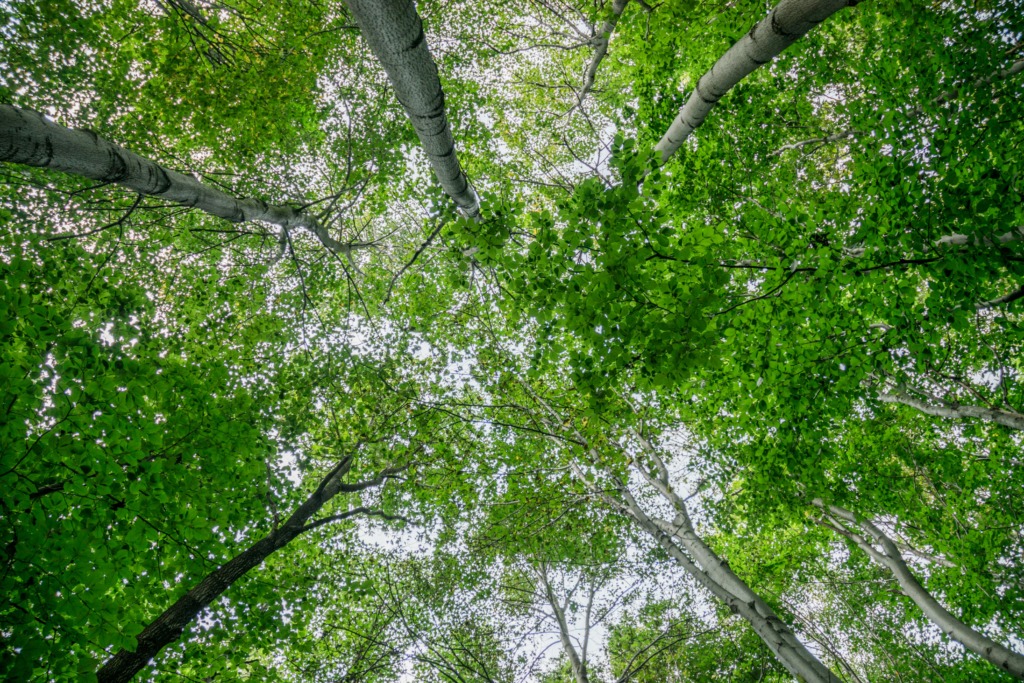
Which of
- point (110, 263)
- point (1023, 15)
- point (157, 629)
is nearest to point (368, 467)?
point (157, 629)

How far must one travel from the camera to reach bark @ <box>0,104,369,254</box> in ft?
10.8

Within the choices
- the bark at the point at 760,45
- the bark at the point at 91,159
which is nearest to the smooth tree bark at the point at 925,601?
the bark at the point at 760,45

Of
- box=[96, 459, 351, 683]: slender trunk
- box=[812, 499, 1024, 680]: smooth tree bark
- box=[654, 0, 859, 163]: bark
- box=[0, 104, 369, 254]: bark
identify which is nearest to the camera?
box=[654, 0, 859, 163]: bark

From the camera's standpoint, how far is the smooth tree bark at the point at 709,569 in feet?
15.3

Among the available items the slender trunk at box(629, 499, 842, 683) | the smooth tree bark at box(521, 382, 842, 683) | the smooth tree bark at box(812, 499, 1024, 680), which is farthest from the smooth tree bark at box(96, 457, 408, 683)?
the smooth tree bark at box(812, 499, 1024, 680)

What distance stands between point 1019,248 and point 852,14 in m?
5.23

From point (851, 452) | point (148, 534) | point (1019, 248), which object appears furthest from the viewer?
point (851, 452)

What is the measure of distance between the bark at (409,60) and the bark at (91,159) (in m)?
2.86

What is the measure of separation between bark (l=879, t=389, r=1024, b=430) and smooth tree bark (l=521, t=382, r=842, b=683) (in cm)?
411

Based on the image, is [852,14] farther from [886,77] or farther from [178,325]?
[178,325]

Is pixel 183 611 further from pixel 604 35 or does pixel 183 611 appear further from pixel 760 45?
pixel 604 35

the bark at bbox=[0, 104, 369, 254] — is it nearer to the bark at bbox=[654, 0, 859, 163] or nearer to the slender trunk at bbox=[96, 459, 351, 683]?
the slender trunk at bbox=[96, 459, 351, 683]

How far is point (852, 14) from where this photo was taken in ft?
21.4

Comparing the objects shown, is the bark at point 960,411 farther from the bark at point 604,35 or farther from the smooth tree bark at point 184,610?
the smooth tree bark at point 184,610
